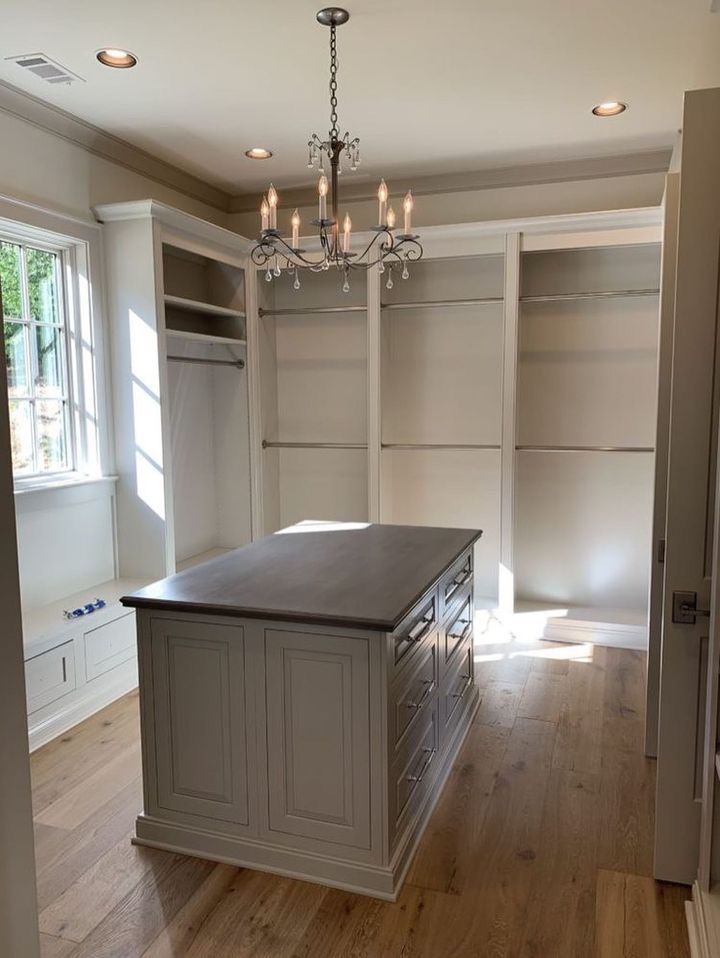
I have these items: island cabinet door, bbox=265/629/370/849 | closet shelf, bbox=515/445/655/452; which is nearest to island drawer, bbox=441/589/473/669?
island cabinet door, bbox=265/629/370/849

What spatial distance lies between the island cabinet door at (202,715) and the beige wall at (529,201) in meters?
3.09

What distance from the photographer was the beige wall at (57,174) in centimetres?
331

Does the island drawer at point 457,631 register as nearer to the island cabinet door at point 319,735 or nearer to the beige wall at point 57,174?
the island cabinet door at point 319,735

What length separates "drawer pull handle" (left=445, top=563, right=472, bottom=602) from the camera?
2871mm

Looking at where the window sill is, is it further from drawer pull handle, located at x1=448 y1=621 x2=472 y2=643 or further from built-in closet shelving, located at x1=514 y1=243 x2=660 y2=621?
built-in closet shelving, located at x1=514 y1=243 x2=660 y2=621

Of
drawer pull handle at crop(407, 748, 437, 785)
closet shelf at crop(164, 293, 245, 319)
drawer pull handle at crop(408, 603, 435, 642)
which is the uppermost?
closet shelf at crop(164, 293, 245, 319)

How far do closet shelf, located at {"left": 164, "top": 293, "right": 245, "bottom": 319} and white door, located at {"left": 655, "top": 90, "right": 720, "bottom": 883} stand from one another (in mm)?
2812

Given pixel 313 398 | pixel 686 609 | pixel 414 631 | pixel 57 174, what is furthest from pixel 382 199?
pixel 313 398

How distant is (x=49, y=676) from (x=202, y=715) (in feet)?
4.16

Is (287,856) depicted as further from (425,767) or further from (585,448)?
(585,448)

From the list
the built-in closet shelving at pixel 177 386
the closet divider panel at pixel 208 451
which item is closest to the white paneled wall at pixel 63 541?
the built-in closet shelving at pixel 177 386

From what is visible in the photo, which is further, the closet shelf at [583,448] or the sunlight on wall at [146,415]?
the closet shelf at [583,448]

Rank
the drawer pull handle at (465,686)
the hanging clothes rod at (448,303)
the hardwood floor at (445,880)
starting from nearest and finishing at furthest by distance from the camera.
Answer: the hardwood floor at (445,880), the drawer pull handle at (465,686), the hanging clothes rod at (448,303)

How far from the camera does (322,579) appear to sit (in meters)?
2.48
